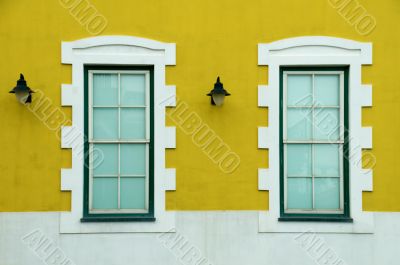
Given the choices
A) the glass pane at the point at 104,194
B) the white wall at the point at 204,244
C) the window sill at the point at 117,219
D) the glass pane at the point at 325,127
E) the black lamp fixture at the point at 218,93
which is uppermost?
the black lamp fixture at the point at 218,93

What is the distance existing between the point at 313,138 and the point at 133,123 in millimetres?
2213

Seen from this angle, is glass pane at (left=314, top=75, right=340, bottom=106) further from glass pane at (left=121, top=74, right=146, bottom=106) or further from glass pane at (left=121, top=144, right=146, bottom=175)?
glass pane at (left=121, top=144, right=146, bottom=175)

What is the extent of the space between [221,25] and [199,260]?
112 inches

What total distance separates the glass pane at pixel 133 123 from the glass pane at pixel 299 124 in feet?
5.88

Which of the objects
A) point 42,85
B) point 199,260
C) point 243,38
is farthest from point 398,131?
point 42,85

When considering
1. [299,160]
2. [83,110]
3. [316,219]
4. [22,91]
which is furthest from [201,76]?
[316,219]

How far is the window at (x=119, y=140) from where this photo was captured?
5.89 meters

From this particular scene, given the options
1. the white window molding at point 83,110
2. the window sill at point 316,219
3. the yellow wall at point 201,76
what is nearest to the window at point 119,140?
the white window molding at point 83,110

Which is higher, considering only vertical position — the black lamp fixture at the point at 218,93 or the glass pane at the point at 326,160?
the black lamp fixture at the point at 218,93

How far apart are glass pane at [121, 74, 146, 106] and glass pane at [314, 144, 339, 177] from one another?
2234 mm

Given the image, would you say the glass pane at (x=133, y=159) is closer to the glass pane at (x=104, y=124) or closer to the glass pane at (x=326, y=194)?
the glass pane at (x=104, y=124)

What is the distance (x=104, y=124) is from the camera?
592 centimetres

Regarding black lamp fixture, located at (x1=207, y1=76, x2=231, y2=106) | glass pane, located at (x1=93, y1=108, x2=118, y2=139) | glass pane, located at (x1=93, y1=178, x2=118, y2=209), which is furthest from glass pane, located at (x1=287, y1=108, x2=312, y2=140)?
glass pane, located at (x1=93, y1=178, x2=118, y2=209)

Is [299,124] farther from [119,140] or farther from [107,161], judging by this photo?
[107,161]
